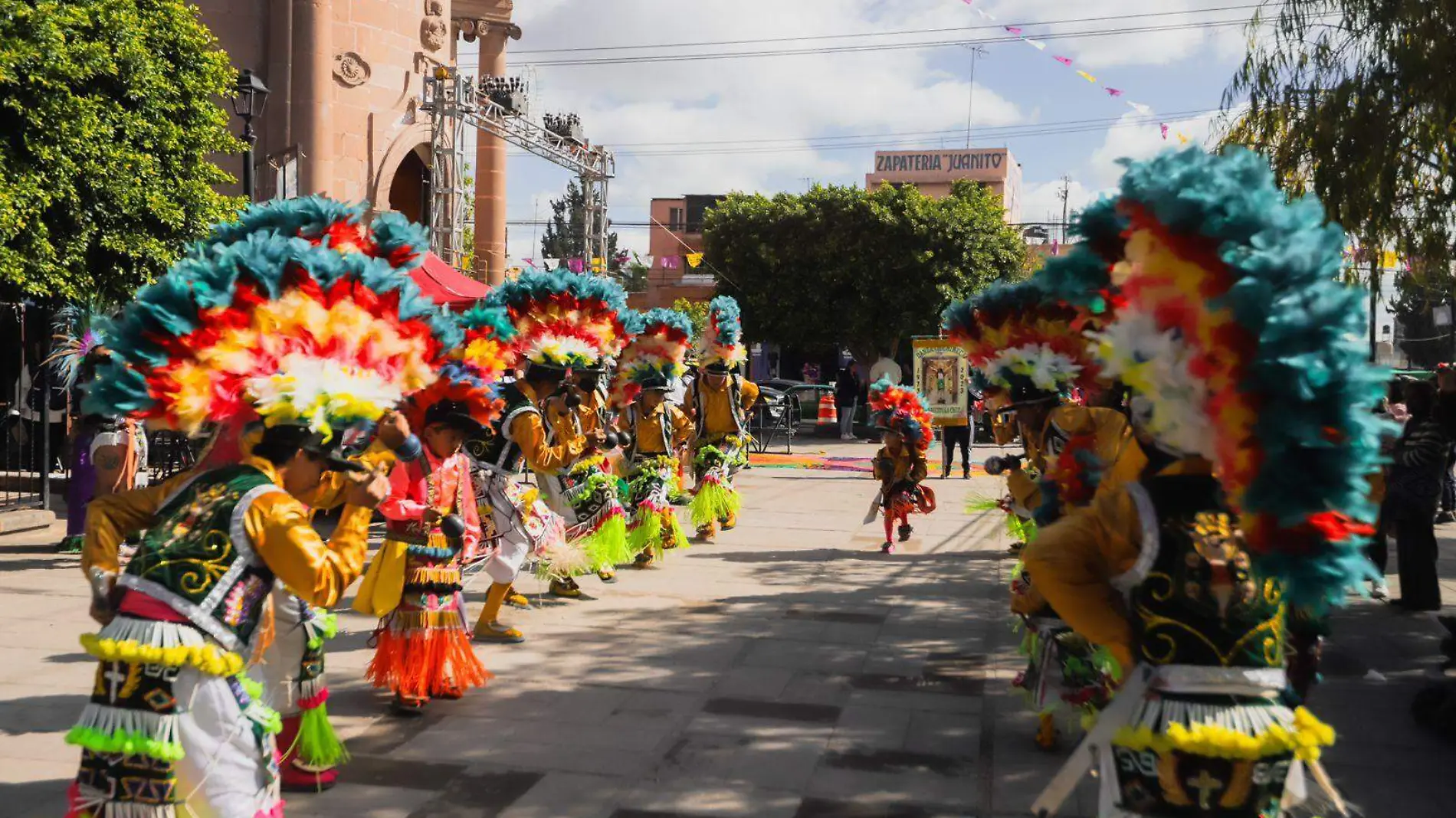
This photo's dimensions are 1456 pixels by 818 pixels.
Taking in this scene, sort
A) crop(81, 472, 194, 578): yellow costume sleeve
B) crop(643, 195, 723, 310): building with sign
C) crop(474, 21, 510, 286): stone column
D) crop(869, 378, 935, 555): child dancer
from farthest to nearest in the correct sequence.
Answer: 1. crop(643, 195, 723, 310): building with sign
2. crop(474, 21, 510, 286): stone column
3. crop(869, 378, 935, 555): child dancer
4. crop(81, 472, 194, 578): yellow costume sleeve

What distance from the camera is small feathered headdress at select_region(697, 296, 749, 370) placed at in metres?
12.6

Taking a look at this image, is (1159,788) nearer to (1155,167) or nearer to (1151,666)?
(1151,666)

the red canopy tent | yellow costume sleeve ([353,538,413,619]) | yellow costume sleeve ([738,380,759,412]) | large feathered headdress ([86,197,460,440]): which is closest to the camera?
large feathered headdress ([86,197,460,440])

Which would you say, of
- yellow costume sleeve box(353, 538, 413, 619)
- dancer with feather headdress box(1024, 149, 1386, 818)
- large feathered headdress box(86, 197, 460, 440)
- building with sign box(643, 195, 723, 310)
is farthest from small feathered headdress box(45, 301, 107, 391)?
building with sign box(643, 195, 723, 310)

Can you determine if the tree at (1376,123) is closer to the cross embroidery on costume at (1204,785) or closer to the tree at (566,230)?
the cross embroidery on costume at (1204,785)

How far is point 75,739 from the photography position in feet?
11.0

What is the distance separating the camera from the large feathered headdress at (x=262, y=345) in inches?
140

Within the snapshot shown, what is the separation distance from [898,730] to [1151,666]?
2877 millimetres

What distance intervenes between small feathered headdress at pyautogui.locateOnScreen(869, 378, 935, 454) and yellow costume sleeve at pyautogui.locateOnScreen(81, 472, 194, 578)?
27.2ft

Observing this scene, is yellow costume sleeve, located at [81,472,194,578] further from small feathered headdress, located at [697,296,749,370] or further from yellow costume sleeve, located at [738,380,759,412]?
yellow costume sleeve, located at [738,380,759,412]

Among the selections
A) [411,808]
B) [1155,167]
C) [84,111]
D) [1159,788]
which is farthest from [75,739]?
[84,111]

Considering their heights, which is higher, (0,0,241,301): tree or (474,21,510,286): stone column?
(474,21,510,286): stone column

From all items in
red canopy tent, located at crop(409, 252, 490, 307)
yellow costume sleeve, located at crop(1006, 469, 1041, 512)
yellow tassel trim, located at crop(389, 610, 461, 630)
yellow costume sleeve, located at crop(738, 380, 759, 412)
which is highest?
red canopy tent, located at crop(409, 252, 490, 307)

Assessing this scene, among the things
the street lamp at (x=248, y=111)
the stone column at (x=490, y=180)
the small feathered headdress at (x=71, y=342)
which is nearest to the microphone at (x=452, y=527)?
the small feathered headdress at (x=71, y=342)
